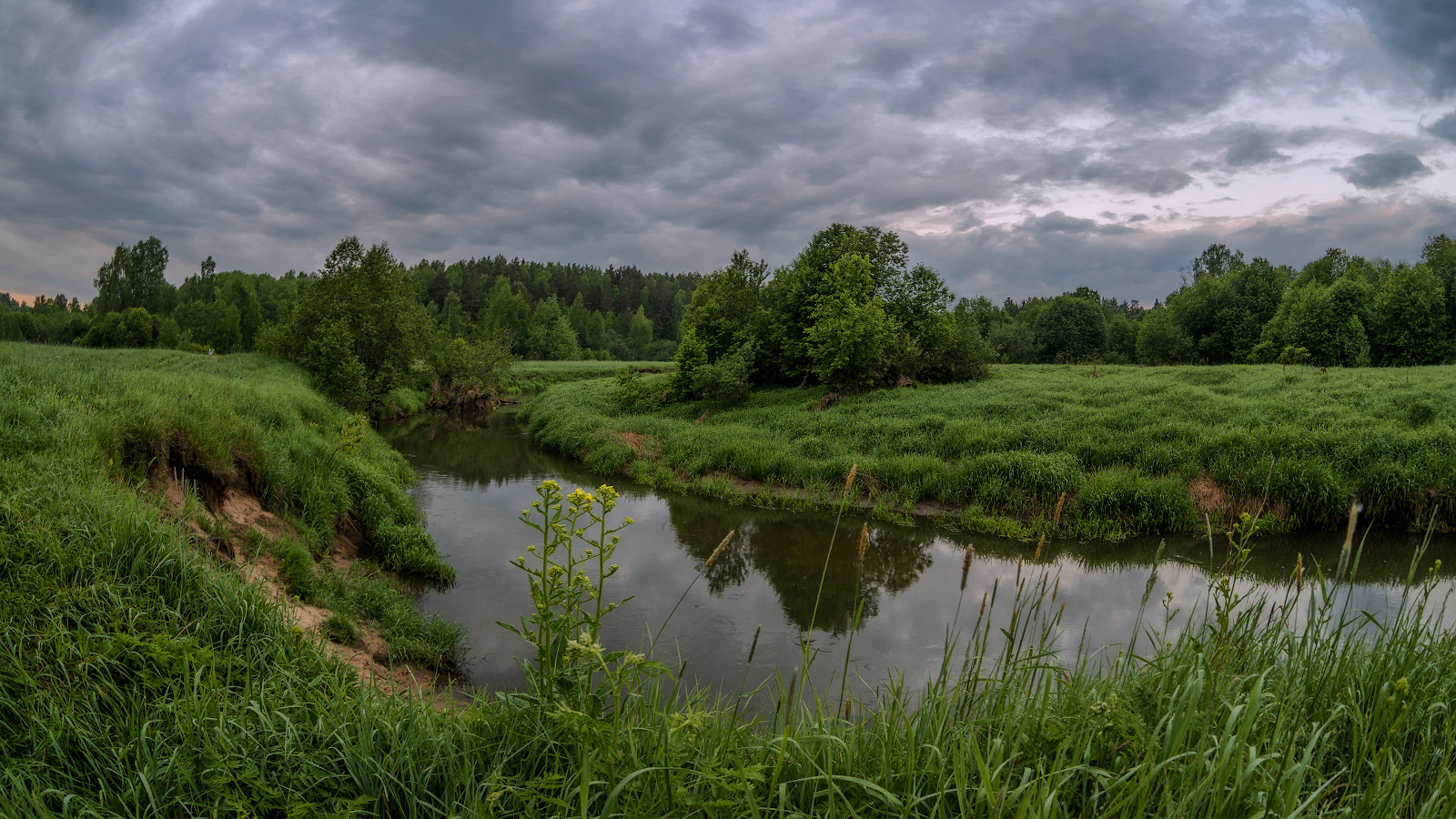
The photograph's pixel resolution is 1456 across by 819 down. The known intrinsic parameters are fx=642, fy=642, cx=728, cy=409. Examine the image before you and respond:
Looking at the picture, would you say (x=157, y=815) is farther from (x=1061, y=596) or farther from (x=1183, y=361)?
(x=1183, y=361)

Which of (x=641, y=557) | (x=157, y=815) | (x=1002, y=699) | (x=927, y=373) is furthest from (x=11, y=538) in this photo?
(x=927, y=373)

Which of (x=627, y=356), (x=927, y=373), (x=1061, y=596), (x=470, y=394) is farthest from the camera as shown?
(x=627, y=356)

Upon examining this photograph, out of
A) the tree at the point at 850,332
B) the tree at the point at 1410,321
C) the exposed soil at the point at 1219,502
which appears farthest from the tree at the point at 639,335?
the exposed soil at the point at 1219,502

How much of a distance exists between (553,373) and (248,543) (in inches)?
1825

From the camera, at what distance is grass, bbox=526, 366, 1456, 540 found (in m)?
12.5

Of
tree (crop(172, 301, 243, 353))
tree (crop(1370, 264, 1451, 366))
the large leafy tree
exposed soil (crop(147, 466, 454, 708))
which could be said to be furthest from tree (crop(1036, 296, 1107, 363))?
tree (crop(172, 301, 243, 353))

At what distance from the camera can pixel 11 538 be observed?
12.3 feet

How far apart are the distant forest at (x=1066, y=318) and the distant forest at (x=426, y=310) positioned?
7.7 inches

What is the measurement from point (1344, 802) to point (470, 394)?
3852cm

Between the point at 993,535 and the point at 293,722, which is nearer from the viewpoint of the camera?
the point at 293,722

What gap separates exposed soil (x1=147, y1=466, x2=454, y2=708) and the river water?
3.45 ft

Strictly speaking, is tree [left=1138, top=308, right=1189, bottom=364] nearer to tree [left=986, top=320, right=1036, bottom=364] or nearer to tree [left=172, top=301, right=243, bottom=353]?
tree [left=986, top=320, right=1036, bottom=364]

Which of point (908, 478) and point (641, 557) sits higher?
point (908, 478)

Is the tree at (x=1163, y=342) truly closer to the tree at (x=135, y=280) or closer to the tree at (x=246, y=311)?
the tree at (x=246, y=311)
